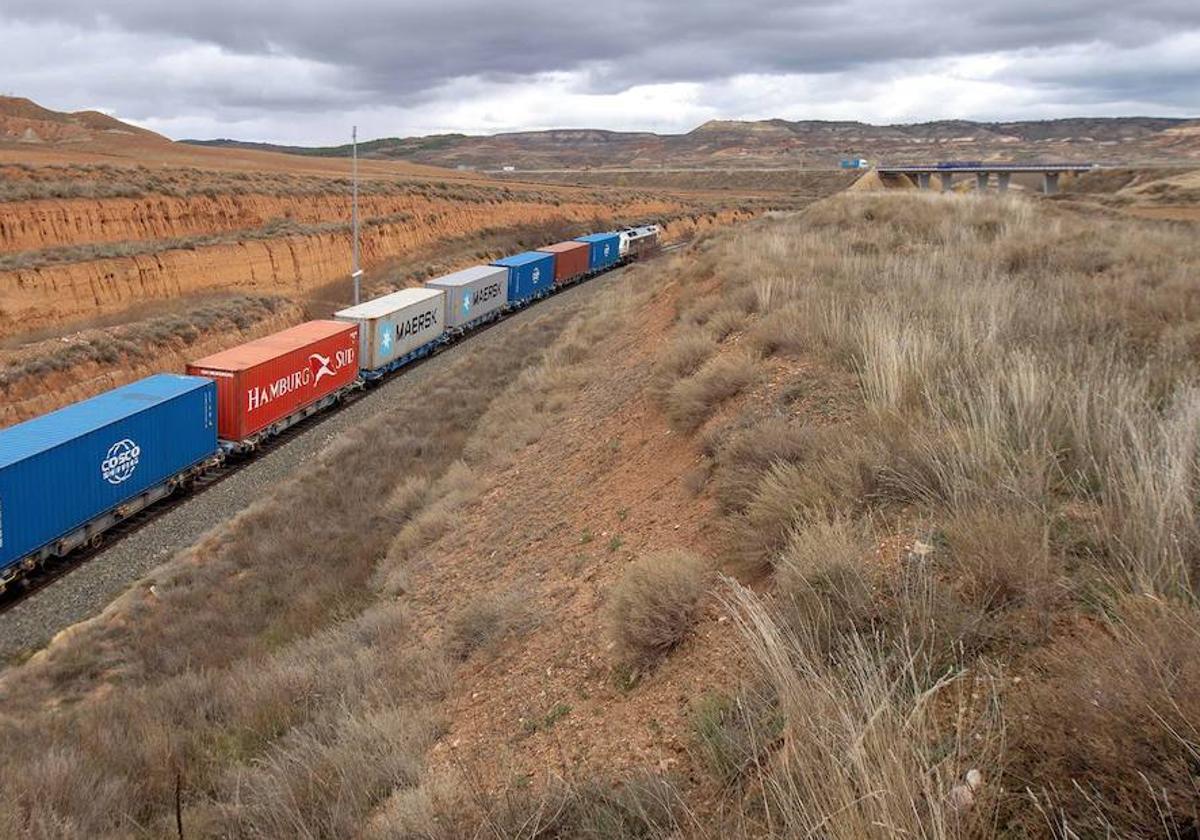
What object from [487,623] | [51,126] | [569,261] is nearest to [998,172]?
[569,261]

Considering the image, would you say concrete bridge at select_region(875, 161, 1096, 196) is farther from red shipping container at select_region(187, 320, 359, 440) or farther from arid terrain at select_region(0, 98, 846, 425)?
red shipping container at select_region(187, 320, 359, 440)

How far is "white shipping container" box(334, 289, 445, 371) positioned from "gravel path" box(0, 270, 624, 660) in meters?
2.19

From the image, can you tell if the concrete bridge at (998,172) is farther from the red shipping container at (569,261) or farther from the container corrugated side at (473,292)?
the container corrugated side at (473,292)

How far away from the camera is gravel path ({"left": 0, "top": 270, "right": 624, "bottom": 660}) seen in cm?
1389

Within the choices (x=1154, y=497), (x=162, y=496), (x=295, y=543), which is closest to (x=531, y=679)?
(x=1154, y=497)

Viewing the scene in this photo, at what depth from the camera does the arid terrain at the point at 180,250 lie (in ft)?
96.2

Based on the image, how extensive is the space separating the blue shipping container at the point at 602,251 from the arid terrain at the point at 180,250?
8.92 m

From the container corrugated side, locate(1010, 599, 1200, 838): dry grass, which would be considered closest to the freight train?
the container corrugated side

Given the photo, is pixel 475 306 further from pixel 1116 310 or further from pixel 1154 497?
pixel 1154 497

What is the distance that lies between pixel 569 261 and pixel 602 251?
648 centimetres

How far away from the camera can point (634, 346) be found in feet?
63.7

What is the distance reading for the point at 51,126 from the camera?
91625 mm

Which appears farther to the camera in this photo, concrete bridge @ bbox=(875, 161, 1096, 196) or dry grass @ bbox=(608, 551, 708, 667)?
concrete bridge @ bbox=(875, 161, 1096, 196)

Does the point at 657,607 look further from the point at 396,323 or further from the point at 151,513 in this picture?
the point at 396,323
